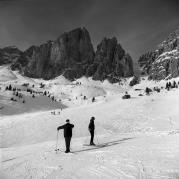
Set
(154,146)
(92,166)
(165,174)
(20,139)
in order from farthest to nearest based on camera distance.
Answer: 1. (20,139)
2. (154,146)
3. (92,166)
4. (165,174)

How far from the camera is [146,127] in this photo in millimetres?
44156

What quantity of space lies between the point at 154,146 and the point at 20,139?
24.9 m

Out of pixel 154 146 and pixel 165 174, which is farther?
pixel 154 146

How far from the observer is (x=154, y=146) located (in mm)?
17781

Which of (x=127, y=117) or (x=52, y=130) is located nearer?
(x=52, y=130)

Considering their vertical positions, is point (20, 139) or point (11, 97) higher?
point (11, 97)

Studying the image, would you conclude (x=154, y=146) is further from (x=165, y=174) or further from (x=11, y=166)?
(x=11, y=166)

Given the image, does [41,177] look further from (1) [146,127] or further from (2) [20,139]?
(1) [146,127]

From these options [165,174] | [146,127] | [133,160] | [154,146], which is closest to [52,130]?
[146,127]

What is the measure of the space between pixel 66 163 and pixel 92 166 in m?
1.63

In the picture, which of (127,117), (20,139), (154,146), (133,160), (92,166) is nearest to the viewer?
(92,166)

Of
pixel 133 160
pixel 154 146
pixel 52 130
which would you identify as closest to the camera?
pixel 133 160

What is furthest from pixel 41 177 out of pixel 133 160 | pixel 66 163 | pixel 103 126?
pixel 103 126

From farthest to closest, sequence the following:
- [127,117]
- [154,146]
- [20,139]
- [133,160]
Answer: [127,117], [20,139], [154,146], [133,160]
